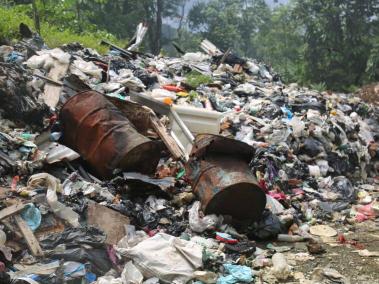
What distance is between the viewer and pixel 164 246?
14.5ft

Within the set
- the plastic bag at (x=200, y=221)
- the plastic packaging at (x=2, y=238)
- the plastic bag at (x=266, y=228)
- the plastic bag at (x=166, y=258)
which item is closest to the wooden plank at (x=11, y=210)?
the plastic packaging at (x=2, y=238)

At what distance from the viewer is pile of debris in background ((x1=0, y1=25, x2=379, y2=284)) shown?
4.28 metres

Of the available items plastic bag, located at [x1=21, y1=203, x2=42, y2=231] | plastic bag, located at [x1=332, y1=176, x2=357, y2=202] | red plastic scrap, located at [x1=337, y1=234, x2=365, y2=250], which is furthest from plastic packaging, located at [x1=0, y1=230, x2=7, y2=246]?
plastic bag, located at [x1=332, y1=176, x2=357, y2=202]

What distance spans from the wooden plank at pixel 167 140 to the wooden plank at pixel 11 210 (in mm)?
2591

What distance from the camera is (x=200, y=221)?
17.4ft

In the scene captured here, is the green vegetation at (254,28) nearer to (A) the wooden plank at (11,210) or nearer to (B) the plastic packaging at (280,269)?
(A) the wooden plank at (11,210)

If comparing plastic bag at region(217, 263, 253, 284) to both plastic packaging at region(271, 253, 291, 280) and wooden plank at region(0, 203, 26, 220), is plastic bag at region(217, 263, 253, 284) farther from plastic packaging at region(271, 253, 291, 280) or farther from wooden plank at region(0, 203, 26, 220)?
wooden plank at region(0, 203, 26, 220)

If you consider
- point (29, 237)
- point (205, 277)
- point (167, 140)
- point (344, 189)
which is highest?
point (167, 140)

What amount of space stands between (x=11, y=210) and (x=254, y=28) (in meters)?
38.4

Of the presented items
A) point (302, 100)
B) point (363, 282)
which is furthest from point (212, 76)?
point (363, 282)

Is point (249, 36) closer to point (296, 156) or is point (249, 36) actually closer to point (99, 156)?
point (296, 156)

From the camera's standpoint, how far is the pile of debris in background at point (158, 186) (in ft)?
14.0

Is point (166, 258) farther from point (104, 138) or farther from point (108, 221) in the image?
point (104, 138)

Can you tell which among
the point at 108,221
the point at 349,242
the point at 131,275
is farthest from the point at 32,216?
the point at 349,242
